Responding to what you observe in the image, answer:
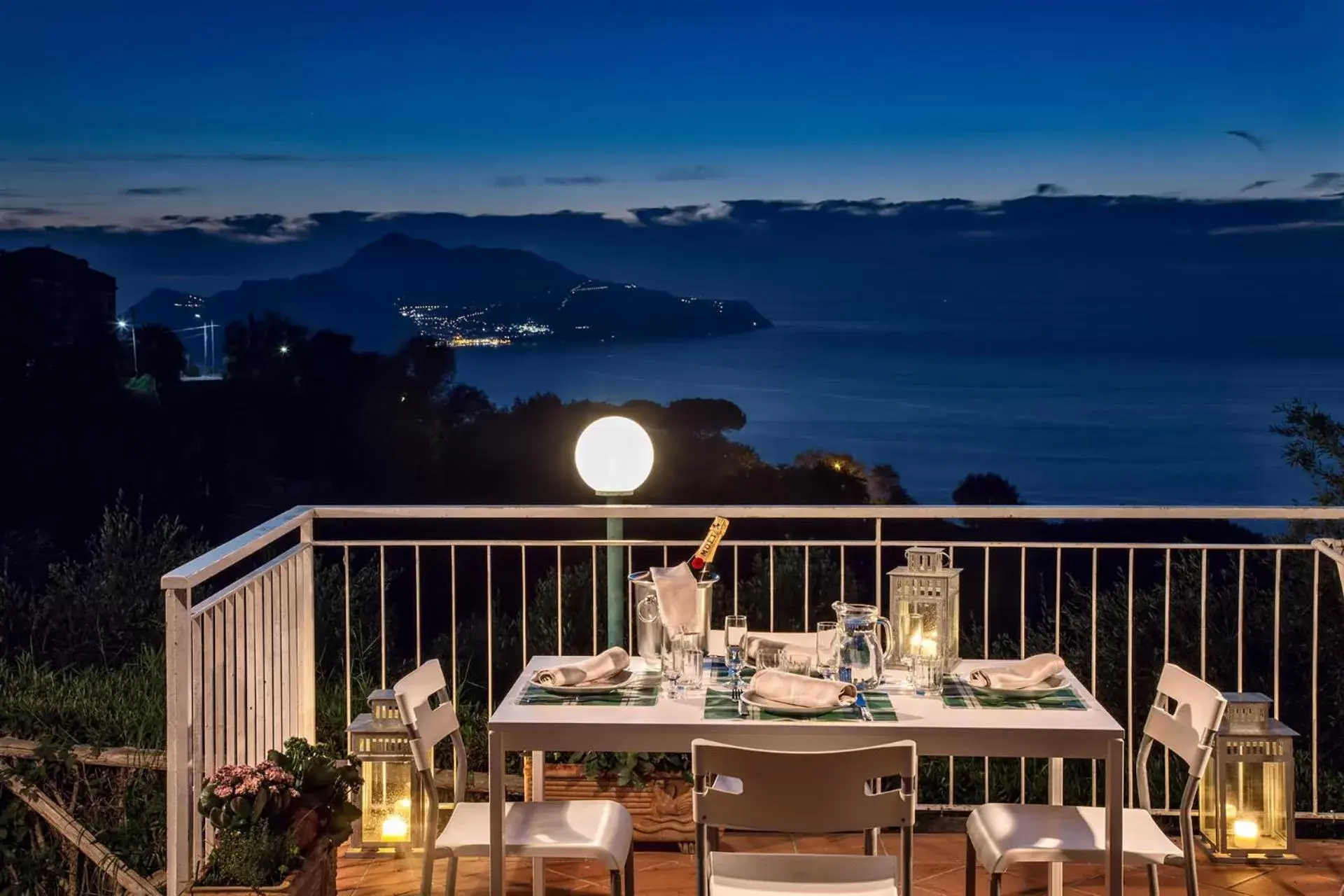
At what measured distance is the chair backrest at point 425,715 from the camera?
3.25m

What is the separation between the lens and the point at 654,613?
3.58 meters

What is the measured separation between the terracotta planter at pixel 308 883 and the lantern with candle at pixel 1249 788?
2.60m

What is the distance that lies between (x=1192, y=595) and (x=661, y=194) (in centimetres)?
916

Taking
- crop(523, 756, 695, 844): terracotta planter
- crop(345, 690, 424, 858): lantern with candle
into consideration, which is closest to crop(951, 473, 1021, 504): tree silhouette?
crop(523, 756, 695, 844): terracotta planter

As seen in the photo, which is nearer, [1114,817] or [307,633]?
[1114,817]

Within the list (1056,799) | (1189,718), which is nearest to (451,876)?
(1056,799)

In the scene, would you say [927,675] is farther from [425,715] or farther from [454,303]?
[454,303]

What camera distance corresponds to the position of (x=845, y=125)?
14836mm

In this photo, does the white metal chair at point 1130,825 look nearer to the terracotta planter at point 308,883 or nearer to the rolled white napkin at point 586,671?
the rolled white napkin at point 586,671

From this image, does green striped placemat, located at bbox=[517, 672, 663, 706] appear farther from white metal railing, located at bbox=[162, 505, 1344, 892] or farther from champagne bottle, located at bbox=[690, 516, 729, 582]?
white metal railing, located at bbox=[162, 505, 1344, 892]

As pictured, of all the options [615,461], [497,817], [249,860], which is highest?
[615,461]

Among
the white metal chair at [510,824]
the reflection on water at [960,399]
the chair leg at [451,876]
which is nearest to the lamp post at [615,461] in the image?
the white metal chair at [510,824]

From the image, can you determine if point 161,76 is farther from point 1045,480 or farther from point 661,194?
point 1045,480

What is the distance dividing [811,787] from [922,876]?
1.73m
